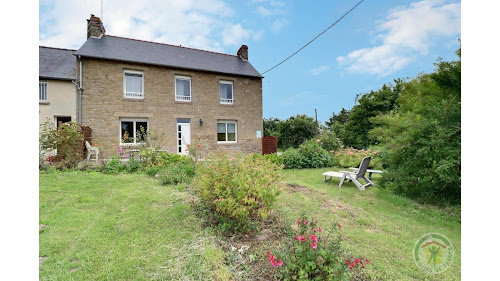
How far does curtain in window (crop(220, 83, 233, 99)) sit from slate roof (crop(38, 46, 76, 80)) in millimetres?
8715

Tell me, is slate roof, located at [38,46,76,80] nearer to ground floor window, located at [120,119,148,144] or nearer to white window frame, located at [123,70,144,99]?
white window frame, located at [123,70,144,99]

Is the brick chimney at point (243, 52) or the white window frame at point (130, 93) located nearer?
the white window frame at point (130, 93)

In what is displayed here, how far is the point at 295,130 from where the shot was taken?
28266mm

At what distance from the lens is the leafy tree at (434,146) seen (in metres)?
4.46

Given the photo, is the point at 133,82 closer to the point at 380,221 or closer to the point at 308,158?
the point at 308,158

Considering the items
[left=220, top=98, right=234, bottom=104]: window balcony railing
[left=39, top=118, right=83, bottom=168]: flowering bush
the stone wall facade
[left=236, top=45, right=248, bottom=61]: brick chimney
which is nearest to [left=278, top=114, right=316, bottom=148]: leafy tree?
[left=236, top=45, right=248, bottom=61]: brick chimney

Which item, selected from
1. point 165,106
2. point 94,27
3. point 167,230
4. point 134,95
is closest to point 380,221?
point 167,230

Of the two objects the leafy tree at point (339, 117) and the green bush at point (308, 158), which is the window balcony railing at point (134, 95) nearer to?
the green bush at point (308, 158)

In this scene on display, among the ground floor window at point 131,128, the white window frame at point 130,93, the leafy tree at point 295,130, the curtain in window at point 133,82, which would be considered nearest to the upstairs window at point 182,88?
the white window frame at point 130,93

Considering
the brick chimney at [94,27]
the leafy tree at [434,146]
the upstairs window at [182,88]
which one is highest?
the brick chimney at [94,27]

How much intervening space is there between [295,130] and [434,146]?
934 inches

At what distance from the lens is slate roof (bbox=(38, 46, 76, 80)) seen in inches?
534
